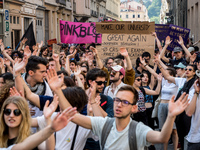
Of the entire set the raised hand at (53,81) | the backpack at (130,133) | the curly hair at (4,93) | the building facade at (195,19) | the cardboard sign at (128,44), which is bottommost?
the backpack at (130,133)

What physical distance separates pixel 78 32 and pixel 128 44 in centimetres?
396

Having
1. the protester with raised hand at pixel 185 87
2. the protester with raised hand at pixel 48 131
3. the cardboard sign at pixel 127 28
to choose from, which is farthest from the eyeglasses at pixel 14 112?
the cardboard sign at pixel 127 28

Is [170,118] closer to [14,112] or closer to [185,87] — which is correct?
[14,112]

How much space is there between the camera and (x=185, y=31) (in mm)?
12883

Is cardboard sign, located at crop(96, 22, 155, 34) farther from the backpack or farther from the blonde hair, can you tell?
the blonde hair

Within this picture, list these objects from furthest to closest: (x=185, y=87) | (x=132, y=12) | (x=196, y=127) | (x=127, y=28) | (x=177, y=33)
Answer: (x=132, y=12) < (x=177, y=33) < (x=127, y=28) < (x=185, y=87) < (x=196, y=127)

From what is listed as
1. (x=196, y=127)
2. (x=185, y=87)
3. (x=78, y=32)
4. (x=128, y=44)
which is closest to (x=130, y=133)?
(x=196, y=127)

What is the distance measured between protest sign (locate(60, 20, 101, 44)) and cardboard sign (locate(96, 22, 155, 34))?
10.5 feet

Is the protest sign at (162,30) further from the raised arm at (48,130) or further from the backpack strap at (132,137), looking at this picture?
the raised arm at (48,130)

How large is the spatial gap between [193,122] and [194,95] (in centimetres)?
43

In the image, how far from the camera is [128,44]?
10.7 meters

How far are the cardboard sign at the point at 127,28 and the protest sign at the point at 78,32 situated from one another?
320cm

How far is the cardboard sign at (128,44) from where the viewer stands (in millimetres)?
10641

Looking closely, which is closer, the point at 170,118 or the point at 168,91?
the point at 170,118
